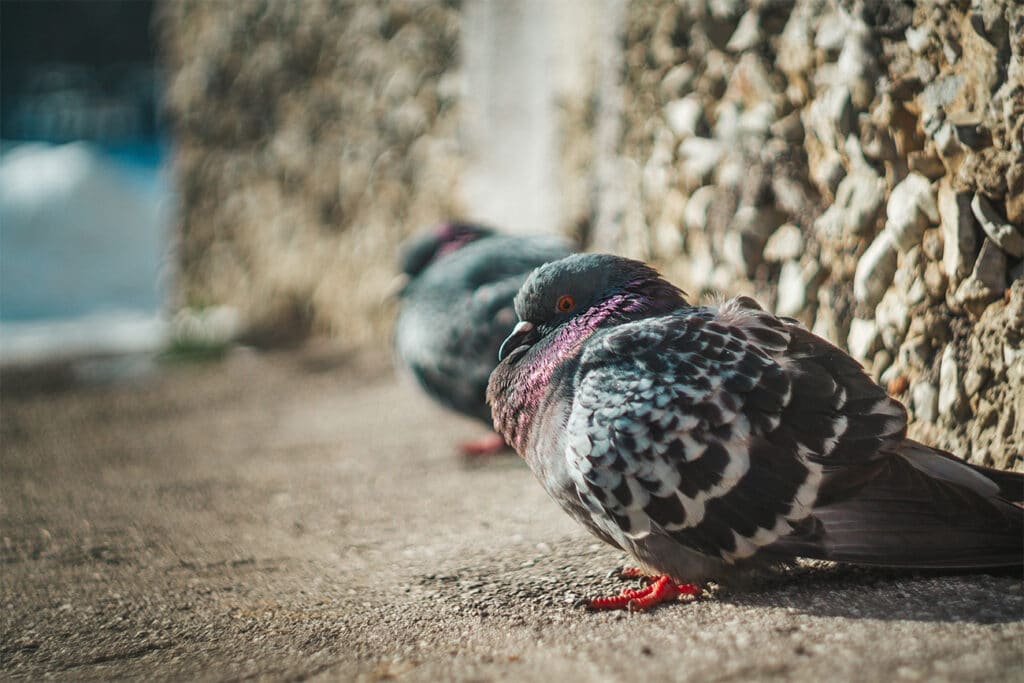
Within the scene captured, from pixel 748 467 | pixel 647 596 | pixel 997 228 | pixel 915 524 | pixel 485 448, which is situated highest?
pixel 997 228

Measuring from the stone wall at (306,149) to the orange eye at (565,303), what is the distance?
11.2 ft

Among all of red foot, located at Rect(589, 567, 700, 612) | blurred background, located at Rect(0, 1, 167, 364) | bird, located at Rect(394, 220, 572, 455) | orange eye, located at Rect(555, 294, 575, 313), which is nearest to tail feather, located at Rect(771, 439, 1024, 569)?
red foot, located at Rect(589, 567, 700, 612)

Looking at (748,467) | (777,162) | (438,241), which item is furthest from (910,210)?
(438,241)

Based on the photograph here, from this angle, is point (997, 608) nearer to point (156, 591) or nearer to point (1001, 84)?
point (1001, 84)

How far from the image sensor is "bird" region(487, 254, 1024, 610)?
6.00 ft

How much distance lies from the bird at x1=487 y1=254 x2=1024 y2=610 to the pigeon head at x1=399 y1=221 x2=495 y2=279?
2.17 meters

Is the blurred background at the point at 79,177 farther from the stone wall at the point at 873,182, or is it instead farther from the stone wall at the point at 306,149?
the stone wall at the point at 873,182

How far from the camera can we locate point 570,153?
467 centimetres

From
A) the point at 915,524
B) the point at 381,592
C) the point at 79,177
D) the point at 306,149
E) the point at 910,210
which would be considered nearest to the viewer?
the point at 915,524

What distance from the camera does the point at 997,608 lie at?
1.76m

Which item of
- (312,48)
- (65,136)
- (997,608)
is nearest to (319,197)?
(312,48)

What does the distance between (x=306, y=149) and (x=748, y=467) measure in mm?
5598

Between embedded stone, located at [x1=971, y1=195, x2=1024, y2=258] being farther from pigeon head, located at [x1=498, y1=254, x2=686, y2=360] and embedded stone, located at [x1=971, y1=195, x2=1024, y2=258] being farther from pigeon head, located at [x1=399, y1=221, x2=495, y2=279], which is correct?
pigeon head, located at [x1=399, y1=221, x2=495, y2=279]

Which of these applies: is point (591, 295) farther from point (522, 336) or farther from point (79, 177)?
point (79, 177)
